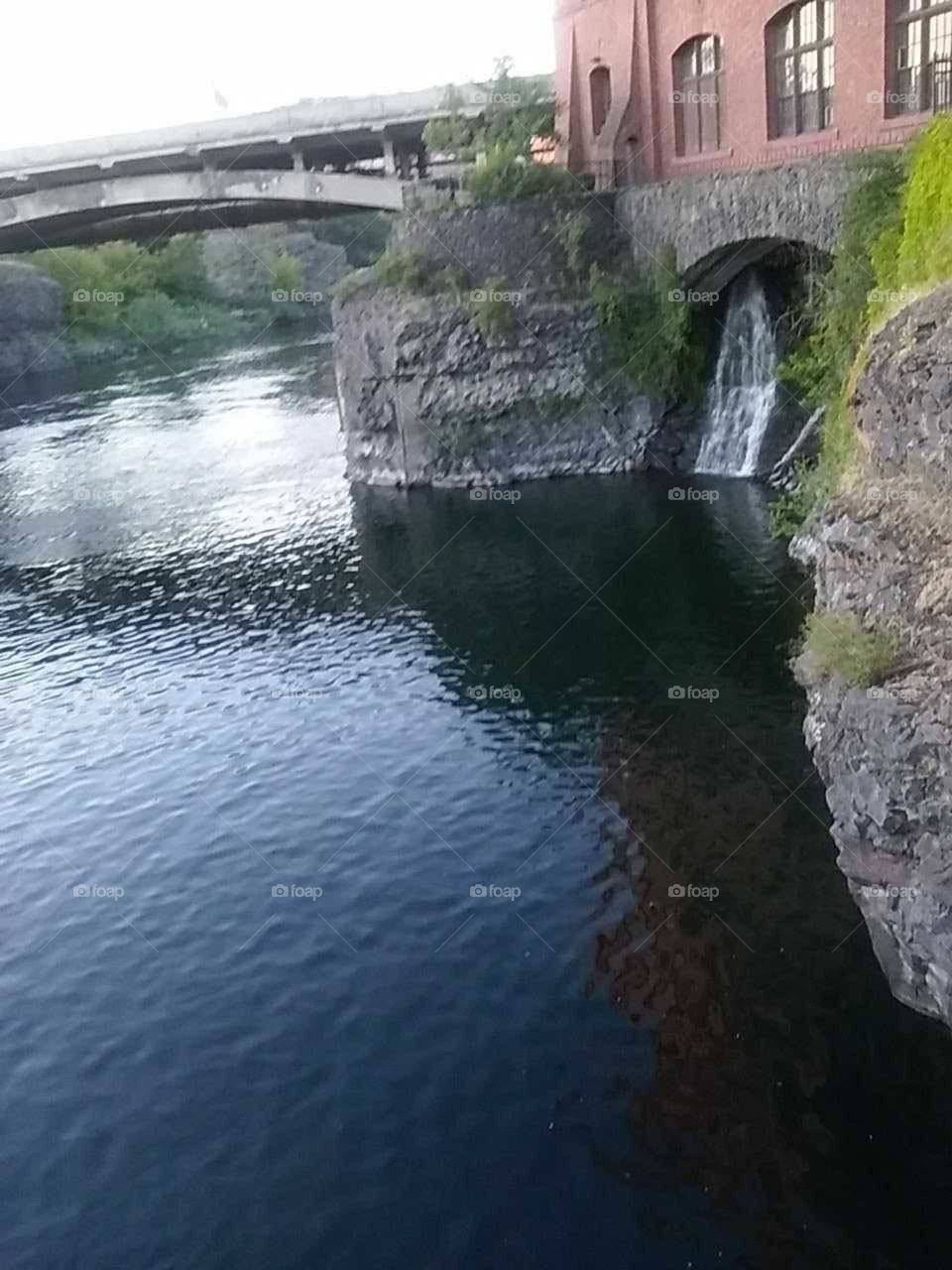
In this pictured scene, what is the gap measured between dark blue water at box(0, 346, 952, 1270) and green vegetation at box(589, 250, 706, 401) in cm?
735

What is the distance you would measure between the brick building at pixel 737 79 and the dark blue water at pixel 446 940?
409 inches

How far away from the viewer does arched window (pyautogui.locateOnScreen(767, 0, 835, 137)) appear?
2850 centimetres

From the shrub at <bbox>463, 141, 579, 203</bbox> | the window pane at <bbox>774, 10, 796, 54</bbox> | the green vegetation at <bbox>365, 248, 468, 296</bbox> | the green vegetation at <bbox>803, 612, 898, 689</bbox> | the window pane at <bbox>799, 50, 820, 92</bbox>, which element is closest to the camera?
the green vegetation at <bbox>803, 612, 898, 689</bbox>

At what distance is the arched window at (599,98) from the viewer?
37.4m

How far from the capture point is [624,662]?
23.3 meters

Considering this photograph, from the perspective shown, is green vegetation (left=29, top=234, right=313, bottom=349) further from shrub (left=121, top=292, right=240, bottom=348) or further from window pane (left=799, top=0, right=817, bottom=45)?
window pane (left=799, top=0, right=817, bottom=45)

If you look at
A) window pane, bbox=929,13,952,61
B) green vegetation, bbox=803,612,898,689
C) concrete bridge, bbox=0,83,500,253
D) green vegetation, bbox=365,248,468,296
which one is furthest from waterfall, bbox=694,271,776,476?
green vegetation, bbox=803,612,898,689

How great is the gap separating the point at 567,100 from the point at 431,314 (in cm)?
882

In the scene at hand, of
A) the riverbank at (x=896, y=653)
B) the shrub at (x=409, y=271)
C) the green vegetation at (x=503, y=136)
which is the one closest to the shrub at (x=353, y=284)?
the shrub at (x=409, y=271)

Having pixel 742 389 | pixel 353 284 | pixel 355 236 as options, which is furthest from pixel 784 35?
pixel 355 236

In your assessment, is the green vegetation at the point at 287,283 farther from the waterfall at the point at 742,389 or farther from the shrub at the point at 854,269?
the shrub at the point at 854,269

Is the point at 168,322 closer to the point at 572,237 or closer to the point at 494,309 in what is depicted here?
the point at 494,309

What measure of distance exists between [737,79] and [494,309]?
9242 mm

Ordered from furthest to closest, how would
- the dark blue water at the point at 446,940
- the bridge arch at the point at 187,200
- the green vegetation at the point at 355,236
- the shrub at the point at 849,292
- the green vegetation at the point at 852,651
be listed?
the green vegetation at the point at 355,236 → the bridge arch at the point at 187,200 → the shrub at the point at 849,292 → the green vegetation at the point at 852,651 → the dark blue water at the point at 446,940
